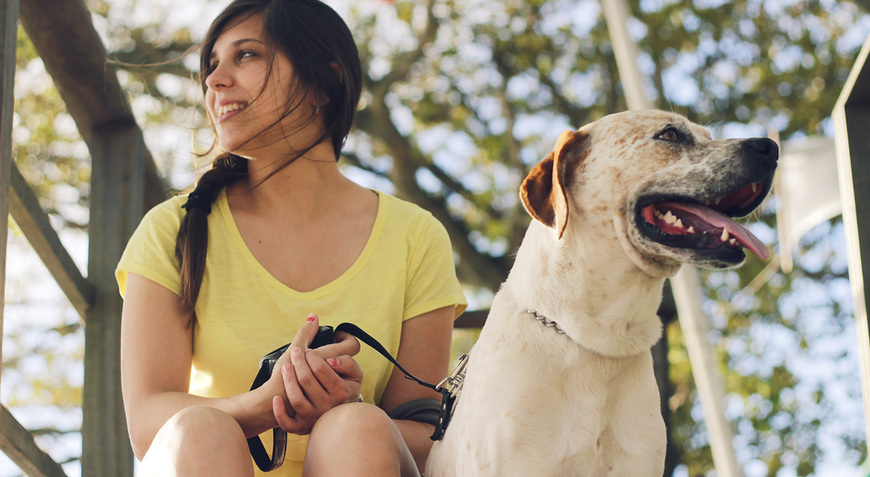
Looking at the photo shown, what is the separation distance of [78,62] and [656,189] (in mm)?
1615

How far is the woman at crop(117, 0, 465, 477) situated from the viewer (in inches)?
87.8

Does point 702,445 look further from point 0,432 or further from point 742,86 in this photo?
point 0,432

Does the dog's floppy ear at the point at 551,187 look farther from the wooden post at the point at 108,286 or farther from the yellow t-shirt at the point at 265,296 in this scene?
the wooden post at the point at 108,286

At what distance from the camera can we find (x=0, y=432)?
1.99m

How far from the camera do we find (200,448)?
1.83 m

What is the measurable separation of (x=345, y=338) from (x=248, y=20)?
89cm

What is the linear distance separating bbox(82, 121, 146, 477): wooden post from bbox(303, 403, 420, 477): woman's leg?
0.90m

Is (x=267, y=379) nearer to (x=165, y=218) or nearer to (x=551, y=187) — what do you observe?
(x=165, y=218)

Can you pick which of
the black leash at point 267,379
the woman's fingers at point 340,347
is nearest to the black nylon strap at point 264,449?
the black leash at point 267,379

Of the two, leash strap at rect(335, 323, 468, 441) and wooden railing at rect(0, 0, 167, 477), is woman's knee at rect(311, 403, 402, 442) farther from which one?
wooden railing at rect(0, 0, 167, 477)

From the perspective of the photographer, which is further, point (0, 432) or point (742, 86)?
point (742, 86)

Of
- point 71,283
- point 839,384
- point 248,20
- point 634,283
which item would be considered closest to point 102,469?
point 71,283

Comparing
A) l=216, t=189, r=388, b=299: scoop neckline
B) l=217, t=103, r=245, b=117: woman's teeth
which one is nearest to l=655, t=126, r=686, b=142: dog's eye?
l=216, t=189, r=388, b=299: scoop neckline

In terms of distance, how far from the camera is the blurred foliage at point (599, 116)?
430 inches
